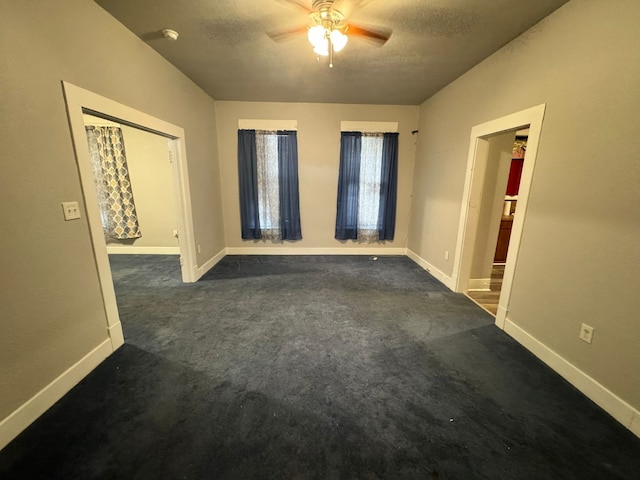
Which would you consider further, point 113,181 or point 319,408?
point 113,181

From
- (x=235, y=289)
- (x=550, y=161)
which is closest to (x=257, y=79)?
(x=235, y=289)

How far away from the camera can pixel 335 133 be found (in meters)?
4.25

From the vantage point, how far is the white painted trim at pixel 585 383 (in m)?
1.39

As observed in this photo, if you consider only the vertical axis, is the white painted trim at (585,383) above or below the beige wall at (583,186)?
below

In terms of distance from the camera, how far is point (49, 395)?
1.48 metres

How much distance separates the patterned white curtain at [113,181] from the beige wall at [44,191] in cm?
273

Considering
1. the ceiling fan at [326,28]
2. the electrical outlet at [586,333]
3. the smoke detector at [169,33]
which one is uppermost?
the smoke detector at [169,33]

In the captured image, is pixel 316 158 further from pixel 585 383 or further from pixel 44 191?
pixel 585 383

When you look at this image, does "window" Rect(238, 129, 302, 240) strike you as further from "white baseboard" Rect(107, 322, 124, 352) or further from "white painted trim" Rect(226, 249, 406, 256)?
"white baseboard" Rect(107, 322, 124, 352)

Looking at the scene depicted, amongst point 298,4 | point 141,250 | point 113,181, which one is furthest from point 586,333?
point 113,181

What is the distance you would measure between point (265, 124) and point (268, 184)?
0.98 metres

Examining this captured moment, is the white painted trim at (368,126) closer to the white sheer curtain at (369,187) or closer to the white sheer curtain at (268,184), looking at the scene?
the white sheer curtain at (369,187)

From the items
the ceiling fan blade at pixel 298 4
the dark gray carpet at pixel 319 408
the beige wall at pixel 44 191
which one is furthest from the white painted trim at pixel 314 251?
the ceiling fan blade at pixel 298 4

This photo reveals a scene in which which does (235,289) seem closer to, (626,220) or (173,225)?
(173,225)
